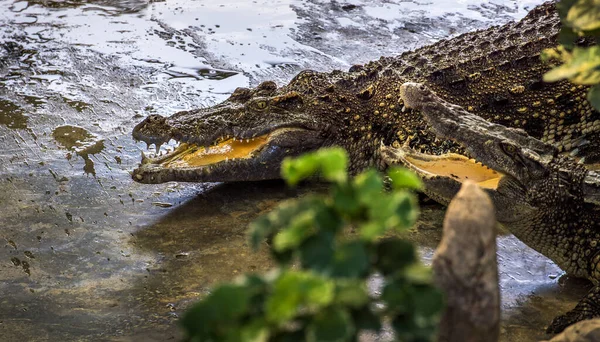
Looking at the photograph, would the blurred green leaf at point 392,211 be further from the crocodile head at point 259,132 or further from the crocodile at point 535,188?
the crocodile head at point 259,132

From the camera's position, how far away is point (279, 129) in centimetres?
531

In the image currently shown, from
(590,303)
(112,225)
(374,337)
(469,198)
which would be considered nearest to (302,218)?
(469,198)

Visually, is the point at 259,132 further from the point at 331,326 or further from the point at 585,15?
the point at 331,326

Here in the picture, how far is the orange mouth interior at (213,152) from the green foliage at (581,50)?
123 inches

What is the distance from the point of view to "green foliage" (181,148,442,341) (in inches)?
58.2

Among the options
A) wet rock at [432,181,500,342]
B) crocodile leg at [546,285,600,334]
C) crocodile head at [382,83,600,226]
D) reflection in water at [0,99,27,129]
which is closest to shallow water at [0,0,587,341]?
reflection in water at [0,99,27,129]

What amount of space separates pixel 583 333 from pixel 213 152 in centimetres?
324

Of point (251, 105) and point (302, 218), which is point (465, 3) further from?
point (302, 218)

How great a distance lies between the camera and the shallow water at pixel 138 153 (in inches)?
152

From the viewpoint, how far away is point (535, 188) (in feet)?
13.0

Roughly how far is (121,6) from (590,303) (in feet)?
22.6

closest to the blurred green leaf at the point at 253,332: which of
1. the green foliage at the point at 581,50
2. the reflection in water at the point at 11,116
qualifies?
the green foliage at the point at 581,50

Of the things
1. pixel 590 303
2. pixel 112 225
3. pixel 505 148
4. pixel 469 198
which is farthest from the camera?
pixel 112 225

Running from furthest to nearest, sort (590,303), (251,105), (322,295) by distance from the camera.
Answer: (251,105), (590,303), (322,295)
